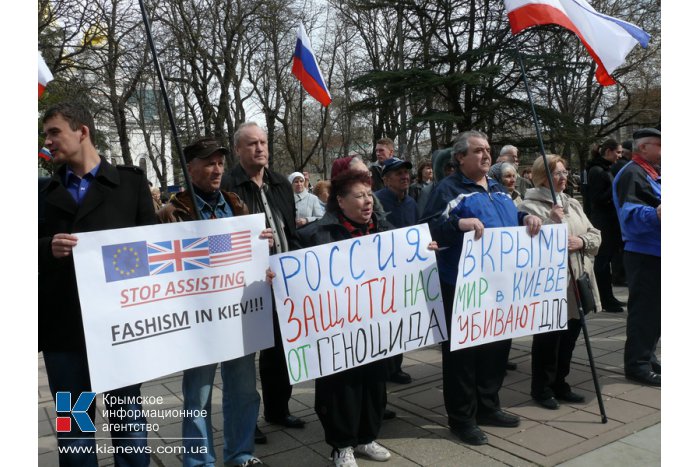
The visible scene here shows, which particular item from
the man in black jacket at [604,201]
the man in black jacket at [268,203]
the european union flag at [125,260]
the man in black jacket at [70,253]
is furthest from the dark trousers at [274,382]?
the man in black jacket at [604,201]

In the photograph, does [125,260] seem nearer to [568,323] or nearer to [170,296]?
[170,296]

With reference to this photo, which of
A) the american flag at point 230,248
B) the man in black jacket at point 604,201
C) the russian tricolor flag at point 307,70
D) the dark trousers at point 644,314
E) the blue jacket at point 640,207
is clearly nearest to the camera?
the american flag at point 230,248

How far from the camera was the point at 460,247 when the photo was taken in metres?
3.80

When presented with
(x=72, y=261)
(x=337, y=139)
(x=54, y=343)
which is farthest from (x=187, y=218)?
(x=337, y=139)

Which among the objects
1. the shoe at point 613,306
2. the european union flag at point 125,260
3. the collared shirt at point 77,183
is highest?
the collared shirt at point 77,183

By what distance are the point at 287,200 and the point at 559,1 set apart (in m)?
2.40

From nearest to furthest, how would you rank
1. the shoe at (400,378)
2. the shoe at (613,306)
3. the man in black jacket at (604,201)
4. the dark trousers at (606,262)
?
the shoe at (400,378)
the shoe at (613,306)
the dark trousers at (606,262)
the man in black jacket at (604,201)

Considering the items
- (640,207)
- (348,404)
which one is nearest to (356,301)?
(348,404)

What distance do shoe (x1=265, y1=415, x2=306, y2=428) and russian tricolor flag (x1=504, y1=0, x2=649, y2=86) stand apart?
3114mm

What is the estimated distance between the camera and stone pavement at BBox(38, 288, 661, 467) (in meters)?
3.45

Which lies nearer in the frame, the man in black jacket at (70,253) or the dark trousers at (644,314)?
the man in black jacket at (70,253)

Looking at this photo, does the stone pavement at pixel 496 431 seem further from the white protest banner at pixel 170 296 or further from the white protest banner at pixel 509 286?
the white protest banner at pixel 170 296

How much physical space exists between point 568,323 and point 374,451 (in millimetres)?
1877

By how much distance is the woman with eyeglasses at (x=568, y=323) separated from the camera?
4.27m
